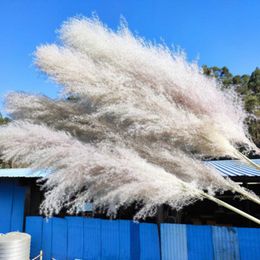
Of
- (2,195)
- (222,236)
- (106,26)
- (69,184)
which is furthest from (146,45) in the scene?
(2,195)

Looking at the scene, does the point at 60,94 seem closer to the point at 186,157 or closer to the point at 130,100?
the point at 130,100

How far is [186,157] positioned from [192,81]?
237 mm

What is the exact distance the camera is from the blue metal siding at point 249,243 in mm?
4199

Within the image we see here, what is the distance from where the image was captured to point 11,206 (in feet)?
29.1

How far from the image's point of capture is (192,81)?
94cm

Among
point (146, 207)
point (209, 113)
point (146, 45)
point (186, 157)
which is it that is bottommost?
point (146, 207)

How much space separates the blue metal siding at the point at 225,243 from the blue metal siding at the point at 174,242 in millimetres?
489

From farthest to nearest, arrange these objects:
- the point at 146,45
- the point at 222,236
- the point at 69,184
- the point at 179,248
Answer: the point at 179,248 < the point at 222,236 < the point at 146,45 < the point at 69,184

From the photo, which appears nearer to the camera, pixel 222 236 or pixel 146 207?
pixel 146 207

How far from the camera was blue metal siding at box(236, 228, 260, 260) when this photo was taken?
420 cm

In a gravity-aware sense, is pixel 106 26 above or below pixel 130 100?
above

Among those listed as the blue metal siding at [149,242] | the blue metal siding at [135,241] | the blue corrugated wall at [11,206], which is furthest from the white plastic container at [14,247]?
the blue corrugated wall at [11,206]

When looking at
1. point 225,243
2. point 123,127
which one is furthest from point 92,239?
point 123,127

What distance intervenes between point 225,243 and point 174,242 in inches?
32.6
